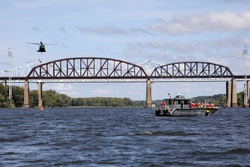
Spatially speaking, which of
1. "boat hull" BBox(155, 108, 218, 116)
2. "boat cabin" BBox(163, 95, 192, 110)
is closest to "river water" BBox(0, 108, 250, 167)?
"boat hull" BBox(155, 108, 218, 116)

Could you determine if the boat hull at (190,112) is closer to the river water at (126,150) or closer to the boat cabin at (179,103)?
the boat cabin at (179,103)

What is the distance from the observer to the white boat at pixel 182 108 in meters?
99.8

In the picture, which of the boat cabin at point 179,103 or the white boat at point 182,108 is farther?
the boat cabin at point 179,103

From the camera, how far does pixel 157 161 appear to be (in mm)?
34562

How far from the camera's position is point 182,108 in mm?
100875

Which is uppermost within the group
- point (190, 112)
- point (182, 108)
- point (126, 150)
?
point (182, 108)

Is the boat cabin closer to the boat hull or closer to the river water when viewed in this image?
the boat hull

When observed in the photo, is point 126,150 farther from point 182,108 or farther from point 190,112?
point 182,108

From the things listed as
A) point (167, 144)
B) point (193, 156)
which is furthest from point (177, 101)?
point (193, 156)

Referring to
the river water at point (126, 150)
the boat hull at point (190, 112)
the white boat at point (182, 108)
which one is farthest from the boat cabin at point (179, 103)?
the river water at point (126, 150)

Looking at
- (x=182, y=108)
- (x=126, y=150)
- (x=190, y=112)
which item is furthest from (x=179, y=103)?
(x=126, y=150)

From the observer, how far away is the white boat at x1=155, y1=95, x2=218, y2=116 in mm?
99750

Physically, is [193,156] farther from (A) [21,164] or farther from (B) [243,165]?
(A) [21,164]

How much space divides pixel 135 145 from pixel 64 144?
5.40 meters
